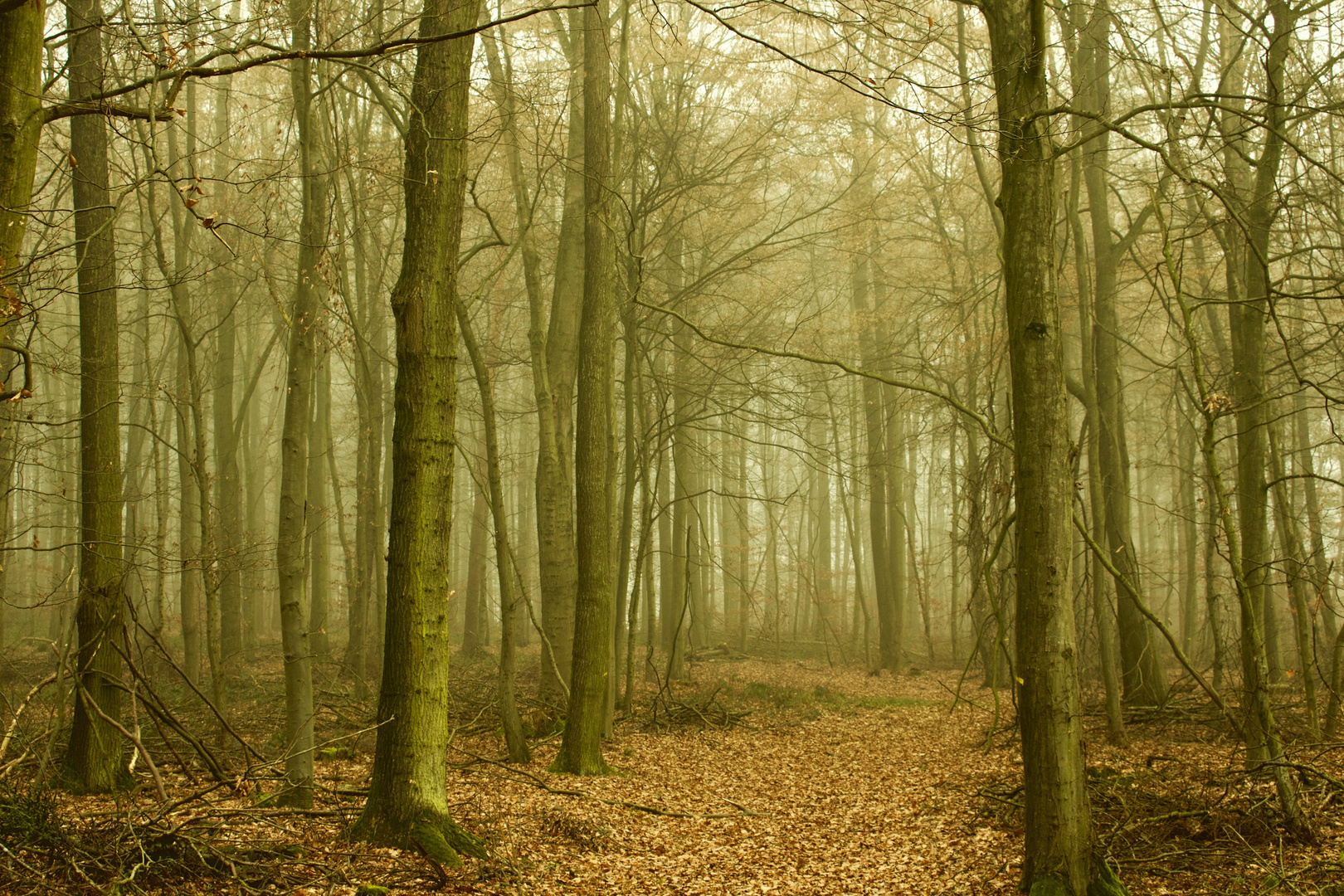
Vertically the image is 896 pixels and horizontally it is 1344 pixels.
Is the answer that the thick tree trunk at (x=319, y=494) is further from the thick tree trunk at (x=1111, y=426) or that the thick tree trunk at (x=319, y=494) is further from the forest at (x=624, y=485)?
the thick tree trunk at (x=1111, y=426)

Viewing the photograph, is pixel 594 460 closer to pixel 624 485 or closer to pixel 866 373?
pixel 624 485

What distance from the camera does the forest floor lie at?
392cm

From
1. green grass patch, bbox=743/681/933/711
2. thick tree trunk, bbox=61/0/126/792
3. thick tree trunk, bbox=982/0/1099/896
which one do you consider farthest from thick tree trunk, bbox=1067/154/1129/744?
thick tree trunk, bbox=61/0/126/792

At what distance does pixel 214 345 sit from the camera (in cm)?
1716

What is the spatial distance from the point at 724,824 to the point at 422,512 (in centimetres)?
355

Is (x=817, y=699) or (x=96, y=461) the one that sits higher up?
(x=96, y=461)

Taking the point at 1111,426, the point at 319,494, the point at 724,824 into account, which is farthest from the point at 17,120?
the point at 319,494

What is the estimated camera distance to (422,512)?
4.78 m

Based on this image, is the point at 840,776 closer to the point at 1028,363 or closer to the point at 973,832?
the point at 973,832

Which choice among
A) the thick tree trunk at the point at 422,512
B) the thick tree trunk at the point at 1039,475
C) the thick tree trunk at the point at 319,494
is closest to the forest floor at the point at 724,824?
the thick tree trunk at the point at 422,512

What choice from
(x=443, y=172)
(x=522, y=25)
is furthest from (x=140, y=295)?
(x=443, y=172)

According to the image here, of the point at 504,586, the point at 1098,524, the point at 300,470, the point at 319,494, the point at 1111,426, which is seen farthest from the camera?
the point at 319,494

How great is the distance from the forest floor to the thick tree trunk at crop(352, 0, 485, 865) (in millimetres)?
284

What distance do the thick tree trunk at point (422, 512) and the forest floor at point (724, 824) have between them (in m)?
0.28
